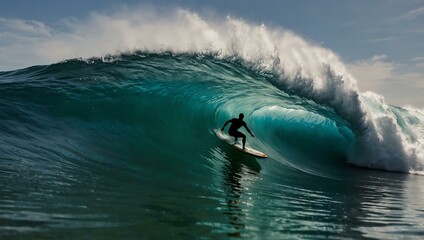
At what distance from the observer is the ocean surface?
165 inches

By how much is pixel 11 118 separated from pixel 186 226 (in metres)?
6.03

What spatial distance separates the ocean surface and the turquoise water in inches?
1.4

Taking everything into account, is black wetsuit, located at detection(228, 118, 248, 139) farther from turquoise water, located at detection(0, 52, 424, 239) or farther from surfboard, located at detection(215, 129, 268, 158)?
turquoise water, located at detection(0, 52, 424, 239)

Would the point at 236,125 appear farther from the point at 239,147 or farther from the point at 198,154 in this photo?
the point at 198,154

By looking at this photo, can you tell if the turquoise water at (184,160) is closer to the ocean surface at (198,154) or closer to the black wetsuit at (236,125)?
the ocean surface at (198,154)

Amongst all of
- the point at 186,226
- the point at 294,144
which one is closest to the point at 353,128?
the point at 294,144

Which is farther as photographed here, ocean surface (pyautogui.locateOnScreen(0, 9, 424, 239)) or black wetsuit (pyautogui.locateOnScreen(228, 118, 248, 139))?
black wetsuit (pyautogui.locateOnScreen(228, 118, 248, 139))

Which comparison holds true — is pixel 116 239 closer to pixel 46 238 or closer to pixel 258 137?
pixel 46 238

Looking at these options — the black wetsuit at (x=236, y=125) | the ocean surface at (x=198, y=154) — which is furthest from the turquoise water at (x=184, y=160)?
the black wetsuit at (x=236, y=125)

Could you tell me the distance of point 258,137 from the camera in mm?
14914

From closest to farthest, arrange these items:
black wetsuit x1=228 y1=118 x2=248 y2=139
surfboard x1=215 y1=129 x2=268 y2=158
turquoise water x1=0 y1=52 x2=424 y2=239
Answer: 1. turquoise water x1=0 y1=52 x2=424 y2=239
2. surfboard x1=215 y1=129 x2=268 y2=158
3. black wetsuit x1=228 y1=118 x2=248 y2=139

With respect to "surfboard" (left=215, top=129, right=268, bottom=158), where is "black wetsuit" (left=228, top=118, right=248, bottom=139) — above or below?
above

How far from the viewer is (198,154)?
9.59 meters

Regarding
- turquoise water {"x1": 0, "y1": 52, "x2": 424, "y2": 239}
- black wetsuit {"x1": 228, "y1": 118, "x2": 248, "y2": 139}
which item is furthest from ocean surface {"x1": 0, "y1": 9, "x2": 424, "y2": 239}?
black wetsuit {"x1": 228, "y1": 118, "x2": 248, "y2": 139}
